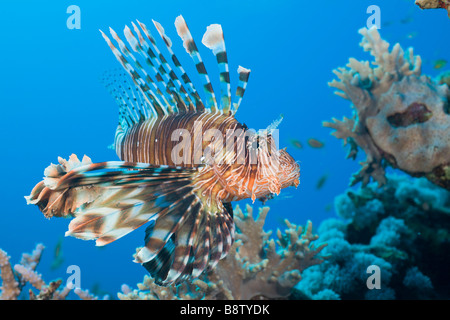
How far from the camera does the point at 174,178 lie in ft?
6.64

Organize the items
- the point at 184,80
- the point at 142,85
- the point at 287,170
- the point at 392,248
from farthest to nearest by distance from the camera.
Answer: the point at 392,248 < the point at 142,85 < the point at 184,80 < the point at 287,170

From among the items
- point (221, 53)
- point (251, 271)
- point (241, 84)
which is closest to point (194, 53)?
point (221, 53)

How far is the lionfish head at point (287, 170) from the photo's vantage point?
215 cm

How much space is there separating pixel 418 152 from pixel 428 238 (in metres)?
2.01

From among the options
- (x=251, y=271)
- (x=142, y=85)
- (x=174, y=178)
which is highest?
(x=142, y=85)

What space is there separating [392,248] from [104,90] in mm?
45657

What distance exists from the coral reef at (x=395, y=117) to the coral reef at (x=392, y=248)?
1.16 m

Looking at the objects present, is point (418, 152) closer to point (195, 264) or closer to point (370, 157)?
point (370, 157)

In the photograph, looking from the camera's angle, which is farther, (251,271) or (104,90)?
(104,90)

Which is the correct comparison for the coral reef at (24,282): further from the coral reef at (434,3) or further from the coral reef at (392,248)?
the coral reef at (434,3)

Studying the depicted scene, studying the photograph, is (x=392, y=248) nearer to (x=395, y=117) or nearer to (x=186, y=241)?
(x=395, y=117)

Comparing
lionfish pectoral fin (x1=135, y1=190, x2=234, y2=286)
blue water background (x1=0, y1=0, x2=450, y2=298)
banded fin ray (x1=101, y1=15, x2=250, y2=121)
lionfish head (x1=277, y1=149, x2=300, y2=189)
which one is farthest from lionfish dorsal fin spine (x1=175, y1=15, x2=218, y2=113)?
blue water background (x1=0, y1=0, x2=450, y2=298)

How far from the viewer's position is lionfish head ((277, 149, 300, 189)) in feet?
7.06

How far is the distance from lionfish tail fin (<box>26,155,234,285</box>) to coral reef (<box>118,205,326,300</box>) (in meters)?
1.29
